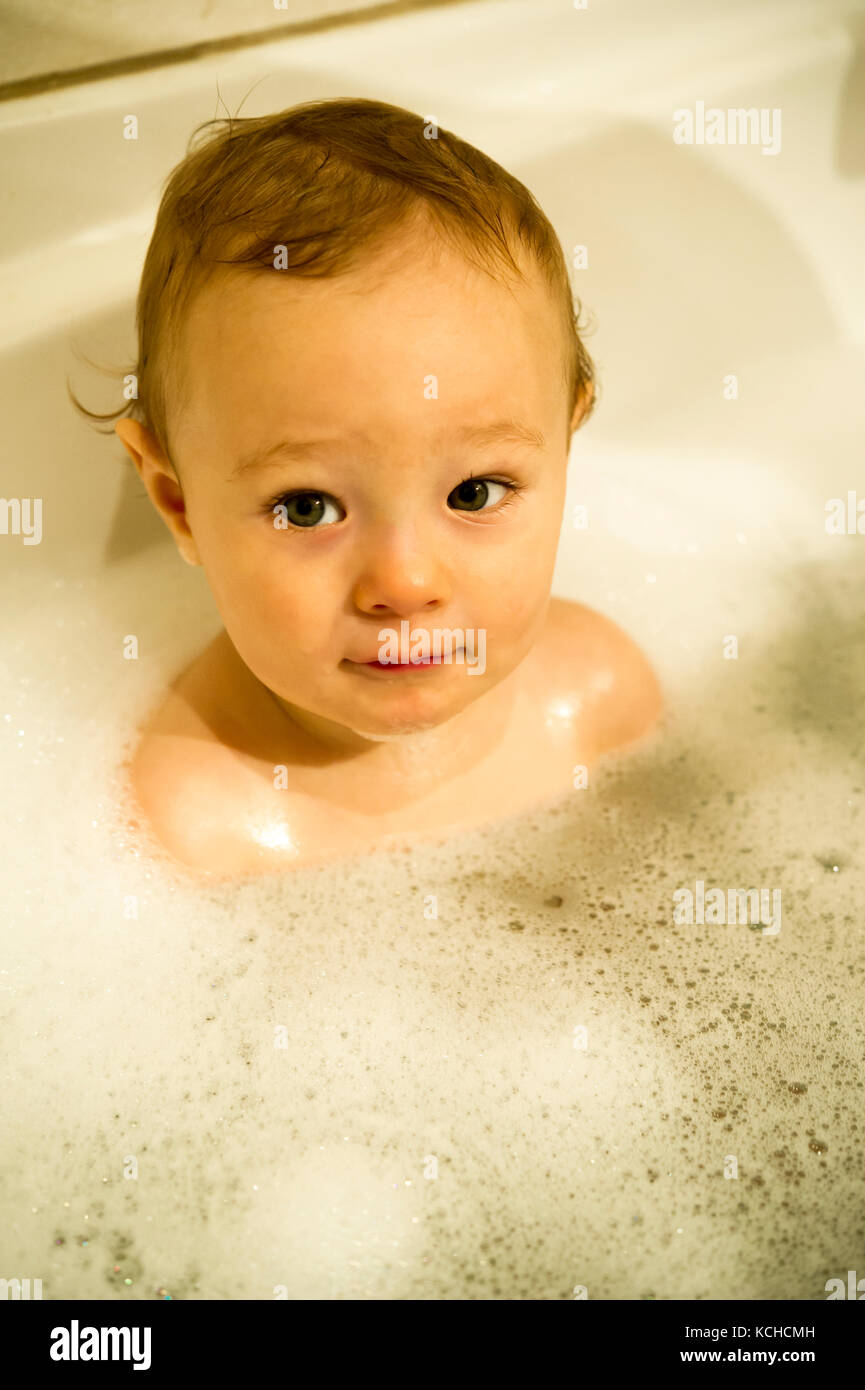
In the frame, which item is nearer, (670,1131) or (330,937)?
(670,1131)

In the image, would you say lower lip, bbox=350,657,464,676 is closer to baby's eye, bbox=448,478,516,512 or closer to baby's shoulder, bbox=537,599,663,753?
baby's eye, bbox=448,478,516,512

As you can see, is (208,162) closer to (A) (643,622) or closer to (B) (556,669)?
(B) (556,669)

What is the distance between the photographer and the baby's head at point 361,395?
0.75 meters

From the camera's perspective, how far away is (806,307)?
4.33 feet

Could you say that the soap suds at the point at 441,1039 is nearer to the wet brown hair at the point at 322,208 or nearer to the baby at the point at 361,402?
the baby at the point at 361,402

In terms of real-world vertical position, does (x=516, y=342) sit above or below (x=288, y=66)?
below

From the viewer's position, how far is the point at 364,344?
0.74 metres

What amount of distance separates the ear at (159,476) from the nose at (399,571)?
190 mm

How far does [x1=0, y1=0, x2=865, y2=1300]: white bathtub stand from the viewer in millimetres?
820
